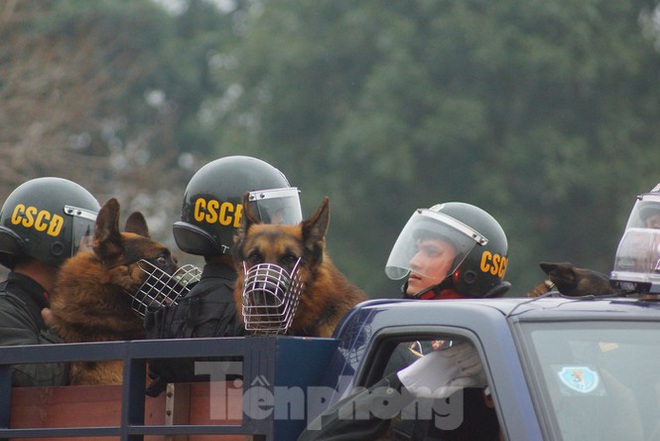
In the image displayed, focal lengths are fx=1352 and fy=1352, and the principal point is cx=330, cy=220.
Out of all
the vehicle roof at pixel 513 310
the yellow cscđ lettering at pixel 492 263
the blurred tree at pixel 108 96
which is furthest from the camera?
the blurred tree at pixel 108 96

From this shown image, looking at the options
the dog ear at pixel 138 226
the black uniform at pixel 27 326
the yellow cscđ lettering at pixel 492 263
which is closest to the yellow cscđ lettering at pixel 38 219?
the black uniform at pixel 27 326

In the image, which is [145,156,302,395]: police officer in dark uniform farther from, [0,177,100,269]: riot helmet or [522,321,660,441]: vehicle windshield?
[522,321,660,441]: vehicle windshield

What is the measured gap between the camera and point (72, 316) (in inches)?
231

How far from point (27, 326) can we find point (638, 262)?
2884 millimetres

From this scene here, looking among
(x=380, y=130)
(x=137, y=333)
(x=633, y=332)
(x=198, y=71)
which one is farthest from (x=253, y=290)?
(x=198, y=71)

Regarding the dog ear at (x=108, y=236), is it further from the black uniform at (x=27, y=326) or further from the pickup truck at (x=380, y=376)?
the pickup truck at (x=380, y=376)

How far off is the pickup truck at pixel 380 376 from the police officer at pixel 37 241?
1.12 metres

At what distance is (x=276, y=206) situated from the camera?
213 inches

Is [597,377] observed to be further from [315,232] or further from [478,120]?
[478,120]

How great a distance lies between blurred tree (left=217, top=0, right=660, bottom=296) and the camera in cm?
3219

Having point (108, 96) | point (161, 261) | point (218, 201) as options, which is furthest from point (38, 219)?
point (108, 96)

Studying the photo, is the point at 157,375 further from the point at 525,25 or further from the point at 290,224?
the point at 525,25

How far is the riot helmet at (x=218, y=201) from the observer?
18.8 ft

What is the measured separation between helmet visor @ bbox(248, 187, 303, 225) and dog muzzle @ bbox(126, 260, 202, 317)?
0.54 meters
